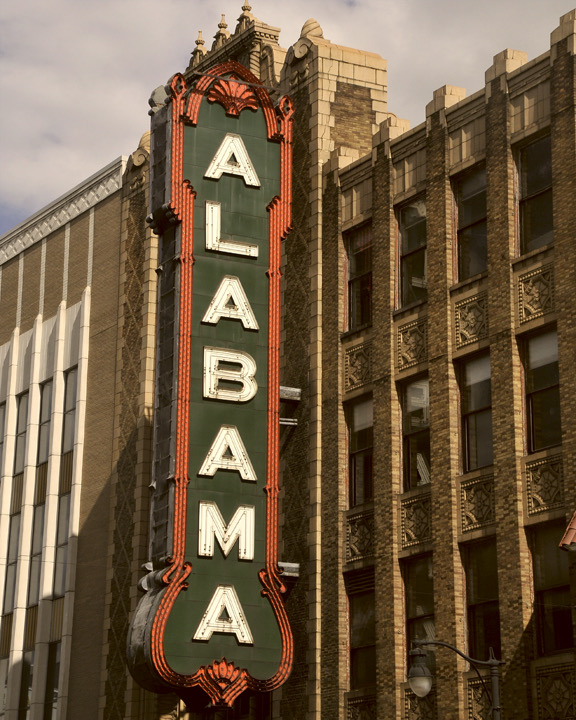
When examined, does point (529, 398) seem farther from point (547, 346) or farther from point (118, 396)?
point (118, 396)

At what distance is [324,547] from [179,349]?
19.2 ft

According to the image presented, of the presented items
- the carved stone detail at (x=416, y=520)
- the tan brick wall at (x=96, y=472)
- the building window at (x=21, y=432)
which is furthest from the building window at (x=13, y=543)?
the carved stone detail at (x=416, y=520)

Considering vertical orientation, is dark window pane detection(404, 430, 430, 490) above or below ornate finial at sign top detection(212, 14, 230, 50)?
below

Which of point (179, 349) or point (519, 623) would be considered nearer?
point (519, 623)

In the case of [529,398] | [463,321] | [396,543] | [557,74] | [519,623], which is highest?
[557,74]

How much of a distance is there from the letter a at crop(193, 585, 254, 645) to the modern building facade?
76.3 inches

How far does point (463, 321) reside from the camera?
106 ft

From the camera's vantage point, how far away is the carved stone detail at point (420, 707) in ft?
100

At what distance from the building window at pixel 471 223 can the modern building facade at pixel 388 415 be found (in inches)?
2.5

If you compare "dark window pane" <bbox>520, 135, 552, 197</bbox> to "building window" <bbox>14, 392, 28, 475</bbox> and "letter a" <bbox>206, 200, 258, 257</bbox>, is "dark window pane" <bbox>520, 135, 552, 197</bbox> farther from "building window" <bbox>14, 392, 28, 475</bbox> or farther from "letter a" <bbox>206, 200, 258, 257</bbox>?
"building window" <bbox>14, 392, 28, 475</bbox>

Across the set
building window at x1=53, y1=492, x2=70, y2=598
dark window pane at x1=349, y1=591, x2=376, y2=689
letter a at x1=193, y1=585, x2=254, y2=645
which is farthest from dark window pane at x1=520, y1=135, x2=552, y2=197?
building window at x1=53, y1=492, x2=70, y2=598

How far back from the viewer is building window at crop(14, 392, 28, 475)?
50.5 metres

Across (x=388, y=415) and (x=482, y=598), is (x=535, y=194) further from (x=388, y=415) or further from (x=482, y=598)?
(x=482, y=598)

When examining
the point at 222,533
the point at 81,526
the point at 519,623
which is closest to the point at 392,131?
the point at 222,533
